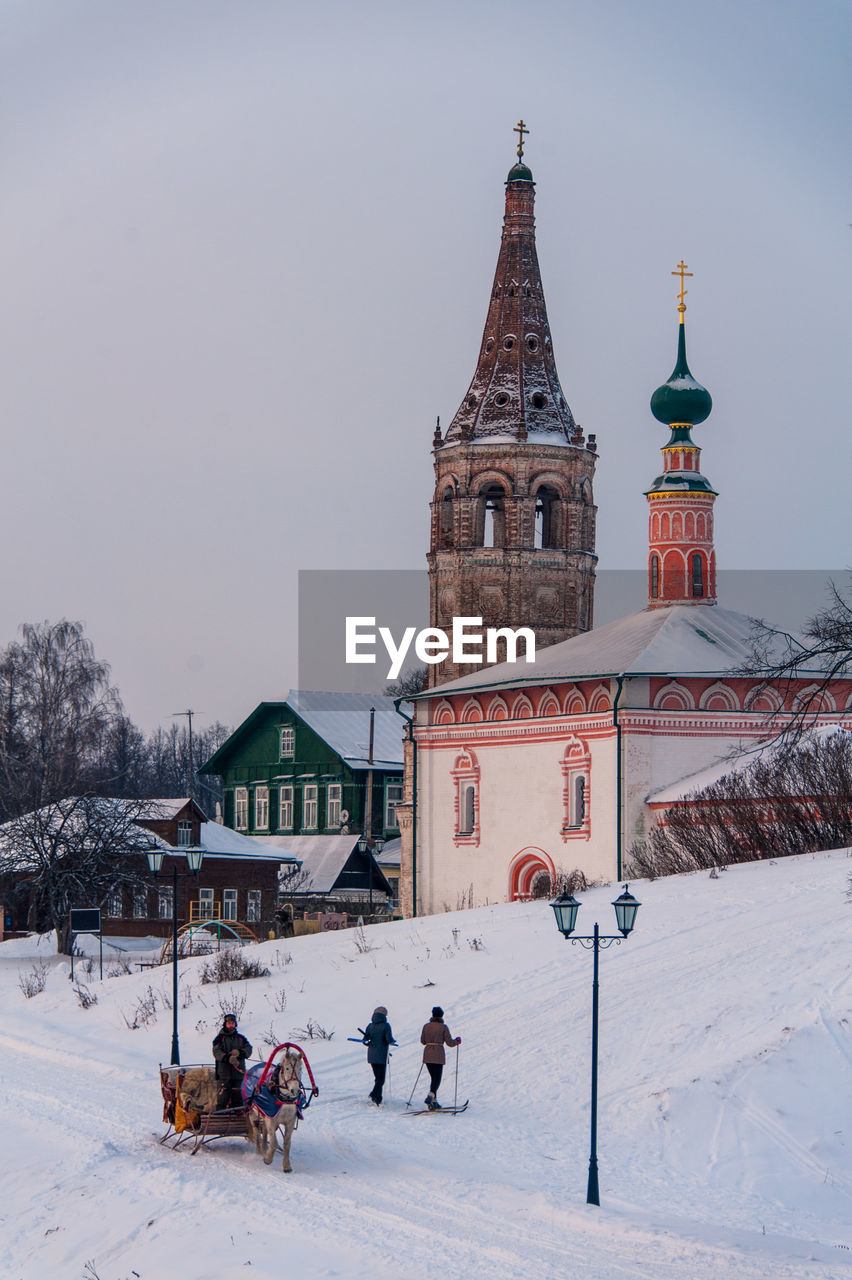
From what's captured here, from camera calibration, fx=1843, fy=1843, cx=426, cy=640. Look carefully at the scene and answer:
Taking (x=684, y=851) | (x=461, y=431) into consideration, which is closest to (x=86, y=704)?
(x=461, y=431)

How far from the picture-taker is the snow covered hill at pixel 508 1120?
13945 millimetres

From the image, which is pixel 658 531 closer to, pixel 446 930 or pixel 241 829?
pixel 446 930

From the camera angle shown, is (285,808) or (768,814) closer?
(768,814)

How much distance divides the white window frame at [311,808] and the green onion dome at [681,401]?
2414 centimetres

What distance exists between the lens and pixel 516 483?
5950cm

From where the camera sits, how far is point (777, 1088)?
18766mm

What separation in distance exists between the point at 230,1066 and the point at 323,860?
1728 inches

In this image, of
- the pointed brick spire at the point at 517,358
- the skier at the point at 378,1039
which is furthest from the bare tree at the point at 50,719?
the skier at the point at 378,1039

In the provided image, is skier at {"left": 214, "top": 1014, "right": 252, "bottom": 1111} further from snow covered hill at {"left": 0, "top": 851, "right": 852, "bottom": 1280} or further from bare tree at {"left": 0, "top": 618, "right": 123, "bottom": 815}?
bare tree at {"left": 0, "top": 618, "right": 123, "bottom": 815}

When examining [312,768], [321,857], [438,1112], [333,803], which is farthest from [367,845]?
[438,1112]

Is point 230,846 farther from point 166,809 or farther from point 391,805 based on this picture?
point 391,805

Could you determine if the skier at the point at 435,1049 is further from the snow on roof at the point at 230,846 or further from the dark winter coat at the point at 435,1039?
the snow on roof at the point at 230,846

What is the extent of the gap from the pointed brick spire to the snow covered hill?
3278 cm

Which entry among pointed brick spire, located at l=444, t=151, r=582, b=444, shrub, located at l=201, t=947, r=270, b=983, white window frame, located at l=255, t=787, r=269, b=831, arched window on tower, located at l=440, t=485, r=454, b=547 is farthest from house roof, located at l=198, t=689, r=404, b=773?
shrub, located at l=201, t=947, r=270, b=983
